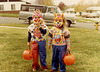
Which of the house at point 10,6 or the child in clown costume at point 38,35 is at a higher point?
the house at point 10,6

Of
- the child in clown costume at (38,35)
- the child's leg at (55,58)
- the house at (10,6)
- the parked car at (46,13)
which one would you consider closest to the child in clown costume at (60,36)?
the child's leg at (55,58)

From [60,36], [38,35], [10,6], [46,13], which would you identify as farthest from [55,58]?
[10,6]

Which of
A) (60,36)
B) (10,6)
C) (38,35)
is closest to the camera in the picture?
(60,36)

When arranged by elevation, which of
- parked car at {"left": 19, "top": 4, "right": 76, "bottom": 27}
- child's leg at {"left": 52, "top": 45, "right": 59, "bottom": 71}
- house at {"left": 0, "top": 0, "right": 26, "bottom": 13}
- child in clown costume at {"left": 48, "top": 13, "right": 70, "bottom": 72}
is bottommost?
child's leg at {"left": 52, "top": 45, "right": 59, "bottom": 71}

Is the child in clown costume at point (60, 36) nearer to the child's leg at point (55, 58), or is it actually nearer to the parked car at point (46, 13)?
the child's leg at point (55, 58)

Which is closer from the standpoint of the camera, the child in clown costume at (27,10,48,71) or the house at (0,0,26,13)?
the child in clown costume at (27,10,48,71)

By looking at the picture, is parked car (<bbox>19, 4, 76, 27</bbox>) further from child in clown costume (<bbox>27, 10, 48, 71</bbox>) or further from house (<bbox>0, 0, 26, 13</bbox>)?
house (<bbox>0, 0, 26, 13</bbox>)

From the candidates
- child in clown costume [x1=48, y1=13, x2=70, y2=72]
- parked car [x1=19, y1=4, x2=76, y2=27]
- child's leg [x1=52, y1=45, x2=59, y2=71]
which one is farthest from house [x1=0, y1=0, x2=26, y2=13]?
child in clown costume [x1=48, y1=13, x2=70, y2=72]

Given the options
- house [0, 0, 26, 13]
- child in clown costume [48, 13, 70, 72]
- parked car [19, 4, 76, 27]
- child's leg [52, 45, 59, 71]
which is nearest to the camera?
child in clown costume [48, 13, 70, 72]

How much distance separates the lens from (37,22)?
3947 millimetres

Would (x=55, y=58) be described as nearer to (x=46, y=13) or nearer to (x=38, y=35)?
(x=38, y=35)

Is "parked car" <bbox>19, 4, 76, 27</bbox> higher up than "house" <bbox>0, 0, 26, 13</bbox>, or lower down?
lower down

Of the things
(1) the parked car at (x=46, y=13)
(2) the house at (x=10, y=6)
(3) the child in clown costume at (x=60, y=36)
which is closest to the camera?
(3) the child in clown costume at (x=60, y=36)

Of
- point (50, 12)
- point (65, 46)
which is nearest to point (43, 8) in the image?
point (50, 12)
